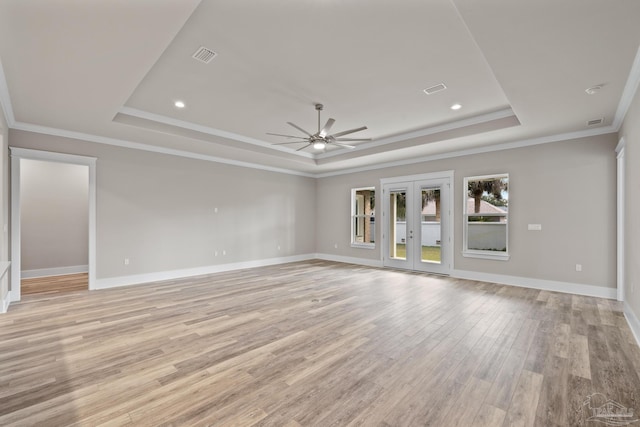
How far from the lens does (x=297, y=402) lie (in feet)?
6.79

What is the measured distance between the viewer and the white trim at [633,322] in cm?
309

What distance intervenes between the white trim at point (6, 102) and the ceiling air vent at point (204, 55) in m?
2.01

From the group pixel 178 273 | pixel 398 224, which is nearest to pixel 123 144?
pixel 178 273

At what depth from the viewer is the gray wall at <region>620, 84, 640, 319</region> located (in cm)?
323

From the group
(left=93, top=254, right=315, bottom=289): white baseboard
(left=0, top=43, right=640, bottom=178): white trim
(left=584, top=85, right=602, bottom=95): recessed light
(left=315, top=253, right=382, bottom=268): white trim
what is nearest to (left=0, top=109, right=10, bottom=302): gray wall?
(left=0, top=43, right=640, bottom=178): white trim

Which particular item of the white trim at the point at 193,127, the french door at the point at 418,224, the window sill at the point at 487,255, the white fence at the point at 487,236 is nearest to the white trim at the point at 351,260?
the french door at the point at 418,224

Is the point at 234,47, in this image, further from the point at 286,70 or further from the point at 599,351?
the point at 599,351

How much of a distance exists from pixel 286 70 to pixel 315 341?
3133mm

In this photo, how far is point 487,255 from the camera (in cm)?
607

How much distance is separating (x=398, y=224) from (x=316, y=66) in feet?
17.1

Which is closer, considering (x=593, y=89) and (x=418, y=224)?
(x=593, y=89)

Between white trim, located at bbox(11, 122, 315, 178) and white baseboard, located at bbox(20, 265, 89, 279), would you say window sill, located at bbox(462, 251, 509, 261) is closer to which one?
white trim, located at bbox(11, 122, 315, 178)

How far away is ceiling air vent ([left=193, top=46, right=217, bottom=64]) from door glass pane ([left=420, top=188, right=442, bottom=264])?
18.1 ft

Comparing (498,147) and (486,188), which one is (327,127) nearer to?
(498,147)
